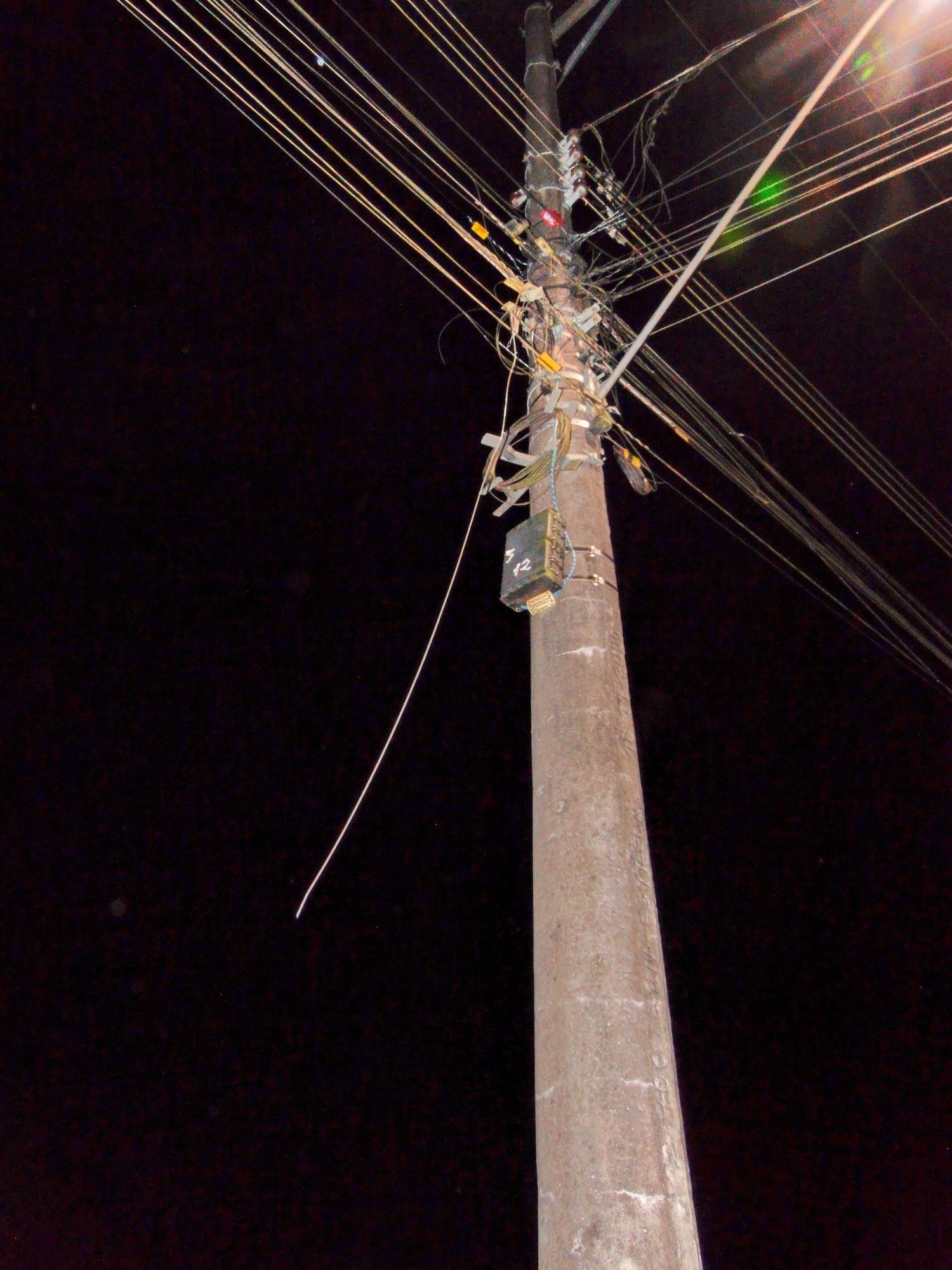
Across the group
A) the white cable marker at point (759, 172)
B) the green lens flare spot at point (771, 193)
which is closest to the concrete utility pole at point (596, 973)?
the white cable marker at point (759, 172)

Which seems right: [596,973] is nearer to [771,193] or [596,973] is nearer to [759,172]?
[759,172]

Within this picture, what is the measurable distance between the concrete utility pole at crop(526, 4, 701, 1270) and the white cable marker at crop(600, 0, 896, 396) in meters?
0.77

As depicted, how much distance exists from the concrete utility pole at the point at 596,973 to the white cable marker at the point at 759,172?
2.54ft

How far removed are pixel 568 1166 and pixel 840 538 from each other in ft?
20.9

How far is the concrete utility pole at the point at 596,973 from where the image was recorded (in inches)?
73.9

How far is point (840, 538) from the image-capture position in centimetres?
720

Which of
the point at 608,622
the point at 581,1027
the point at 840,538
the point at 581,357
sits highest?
the point at 840,538

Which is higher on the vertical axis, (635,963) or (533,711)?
(533,711)

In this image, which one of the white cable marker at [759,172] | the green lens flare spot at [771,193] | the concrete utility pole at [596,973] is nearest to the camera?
the concrete utility pole at [596,973]

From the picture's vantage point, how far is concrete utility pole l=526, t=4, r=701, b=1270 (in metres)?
1.88

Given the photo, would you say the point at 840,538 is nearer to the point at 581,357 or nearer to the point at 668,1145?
the point at 581,357

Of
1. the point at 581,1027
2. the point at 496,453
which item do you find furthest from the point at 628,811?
the point at 496,453

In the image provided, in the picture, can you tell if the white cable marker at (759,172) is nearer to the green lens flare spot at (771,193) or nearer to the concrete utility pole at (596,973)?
the concrete utility pole at (596,973)

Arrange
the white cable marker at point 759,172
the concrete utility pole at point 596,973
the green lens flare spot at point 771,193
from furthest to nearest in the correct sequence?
the green lens flare spot at point 771,193 < the white cable marker at point 759,172 < the concrete utility pole at point 596,973
